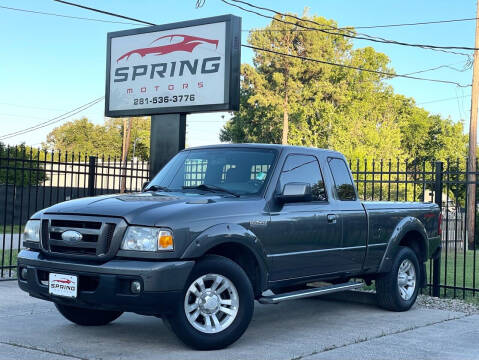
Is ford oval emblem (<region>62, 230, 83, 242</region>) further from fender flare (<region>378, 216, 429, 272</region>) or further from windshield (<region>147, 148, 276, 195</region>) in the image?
fender flare (<region>378, 216, 429, 272</region>)

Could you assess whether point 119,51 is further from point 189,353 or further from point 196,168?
point 189,353

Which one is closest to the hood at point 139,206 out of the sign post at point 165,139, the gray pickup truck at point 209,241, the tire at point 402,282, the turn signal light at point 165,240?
the gray pickup truck at point 209,241

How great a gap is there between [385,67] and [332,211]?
57.2 meters

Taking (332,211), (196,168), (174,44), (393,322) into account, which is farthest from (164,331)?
(174,44)

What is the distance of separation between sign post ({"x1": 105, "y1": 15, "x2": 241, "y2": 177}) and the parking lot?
405 cm

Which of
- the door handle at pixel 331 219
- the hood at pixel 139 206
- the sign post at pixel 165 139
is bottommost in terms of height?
the door handle at pixel 331 219

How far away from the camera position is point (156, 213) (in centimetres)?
604

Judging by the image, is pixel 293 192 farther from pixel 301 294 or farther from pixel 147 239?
pixel 147 239

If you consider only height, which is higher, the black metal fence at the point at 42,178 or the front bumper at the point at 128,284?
the black metal fence at the point at 42,178

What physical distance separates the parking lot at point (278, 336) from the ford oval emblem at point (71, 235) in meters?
1.02

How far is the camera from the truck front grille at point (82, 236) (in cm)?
602

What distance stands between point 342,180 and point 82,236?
340cm

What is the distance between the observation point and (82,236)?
6.19m

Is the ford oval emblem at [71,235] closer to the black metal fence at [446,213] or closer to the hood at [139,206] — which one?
the hood at [139,206]
